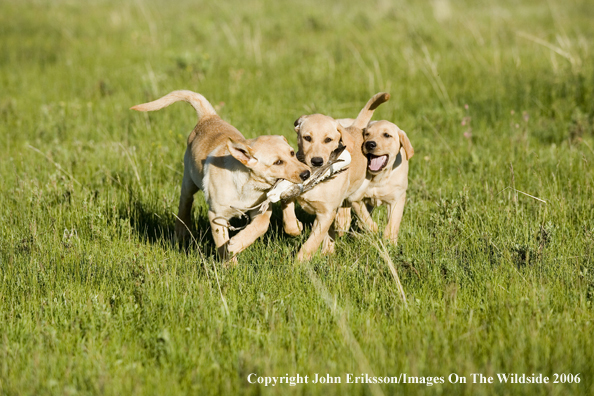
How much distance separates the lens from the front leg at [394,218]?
4.56m

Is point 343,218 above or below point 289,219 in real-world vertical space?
below

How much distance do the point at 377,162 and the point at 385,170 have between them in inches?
3.8

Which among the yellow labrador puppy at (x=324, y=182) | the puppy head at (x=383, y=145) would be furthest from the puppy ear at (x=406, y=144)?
the yellow labrador puppy at (x=324, y=182)

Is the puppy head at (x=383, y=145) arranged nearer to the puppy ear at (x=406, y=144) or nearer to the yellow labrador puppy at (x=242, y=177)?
the puppy ear at (x=406, y=144)

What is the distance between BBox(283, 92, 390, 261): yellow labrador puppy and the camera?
4.23 m

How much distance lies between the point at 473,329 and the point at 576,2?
19.6 meters

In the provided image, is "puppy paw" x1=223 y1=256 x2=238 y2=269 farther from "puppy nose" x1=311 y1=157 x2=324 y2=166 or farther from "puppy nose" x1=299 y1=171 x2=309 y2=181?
"puppy nose" x1=311 y1=157 x2=324 y2=166

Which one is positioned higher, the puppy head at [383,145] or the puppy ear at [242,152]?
the puppy ear at [242,152]

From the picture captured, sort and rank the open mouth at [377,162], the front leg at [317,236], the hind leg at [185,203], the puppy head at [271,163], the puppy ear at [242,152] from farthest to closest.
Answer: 1. the open mouth at [377,162]
2. the hind leg at [185,203]
3. the front leg at [317,236]
4. the puppy head at [271,163]
5. the puppy ear at [242,152]

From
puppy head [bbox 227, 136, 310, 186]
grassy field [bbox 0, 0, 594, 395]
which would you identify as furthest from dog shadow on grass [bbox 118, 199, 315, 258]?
puppy head [bbox 227, 136, 310, 186]

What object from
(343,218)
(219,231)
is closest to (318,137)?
(343,218)

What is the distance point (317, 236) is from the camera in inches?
166

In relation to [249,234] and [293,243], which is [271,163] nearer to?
[249,234]

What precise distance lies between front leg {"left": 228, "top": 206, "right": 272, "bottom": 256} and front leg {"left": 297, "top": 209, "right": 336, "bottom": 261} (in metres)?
0.32
